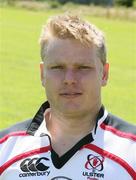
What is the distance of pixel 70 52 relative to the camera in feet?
10.3

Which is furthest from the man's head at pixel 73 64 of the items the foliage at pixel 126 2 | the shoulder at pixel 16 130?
the foliage at pixel 126 2

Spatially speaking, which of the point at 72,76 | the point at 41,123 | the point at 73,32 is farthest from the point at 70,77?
the point at 41,123

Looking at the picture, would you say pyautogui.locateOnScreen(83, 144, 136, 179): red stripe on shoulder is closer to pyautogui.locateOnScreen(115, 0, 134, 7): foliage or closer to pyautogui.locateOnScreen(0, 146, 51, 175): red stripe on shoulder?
pyautogui.locateOnScreen(0, 146, 51, 175): red stripe on shoulder

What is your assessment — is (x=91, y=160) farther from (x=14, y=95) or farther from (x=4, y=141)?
(x=14, y=95)

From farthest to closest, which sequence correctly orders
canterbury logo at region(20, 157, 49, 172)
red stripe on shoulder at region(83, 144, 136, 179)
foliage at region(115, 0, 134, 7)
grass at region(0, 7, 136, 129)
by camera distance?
foliage at region(115, 0, 134, 7) → grass at region(0, 7, 136, 129) → canterbury logo at region(20, 157, 49, 172) → red stripe on shoulder at region(83, 144, 136, 179)

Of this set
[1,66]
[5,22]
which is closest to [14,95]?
[1,66]

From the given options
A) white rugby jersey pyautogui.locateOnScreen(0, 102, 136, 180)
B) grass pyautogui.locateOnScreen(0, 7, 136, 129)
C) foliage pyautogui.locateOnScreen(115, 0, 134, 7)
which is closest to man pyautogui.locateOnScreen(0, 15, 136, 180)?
white rugby jersey pyautogui.locateOnScreen(0, 102, 136, 180)

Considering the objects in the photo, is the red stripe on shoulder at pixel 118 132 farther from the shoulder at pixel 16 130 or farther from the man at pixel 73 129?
the shoulder at pixel 16 130

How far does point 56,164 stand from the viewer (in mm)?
3152

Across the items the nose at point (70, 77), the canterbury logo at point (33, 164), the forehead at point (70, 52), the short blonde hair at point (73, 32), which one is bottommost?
the canterbury logo at point (33, 164)

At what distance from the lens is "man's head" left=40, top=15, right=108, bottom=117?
313 cm

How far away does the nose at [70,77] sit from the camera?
3.12 metres

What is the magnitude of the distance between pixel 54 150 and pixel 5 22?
32799mm

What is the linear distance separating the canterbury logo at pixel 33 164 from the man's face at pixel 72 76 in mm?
245
